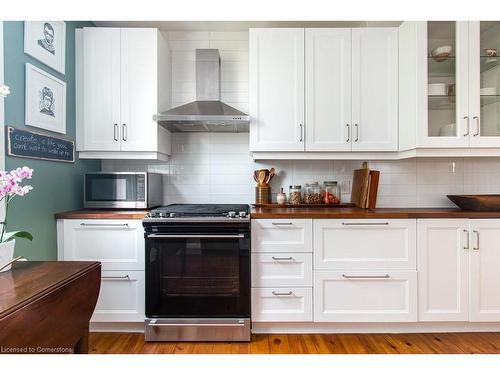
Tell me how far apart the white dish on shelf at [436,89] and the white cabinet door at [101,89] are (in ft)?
7.63

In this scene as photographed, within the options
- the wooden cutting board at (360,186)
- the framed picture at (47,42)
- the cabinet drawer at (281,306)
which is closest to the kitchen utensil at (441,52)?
the wooden cutting board at (360,186)

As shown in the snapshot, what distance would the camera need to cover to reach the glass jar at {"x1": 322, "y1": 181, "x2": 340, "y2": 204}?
237cm

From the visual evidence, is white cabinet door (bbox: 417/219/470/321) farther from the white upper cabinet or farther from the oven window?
the white upper cabinet

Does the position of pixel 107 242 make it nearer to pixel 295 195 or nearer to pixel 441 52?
pixel 295 195

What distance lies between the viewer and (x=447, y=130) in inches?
79.7

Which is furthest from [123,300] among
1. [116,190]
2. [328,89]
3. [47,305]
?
[328,89]

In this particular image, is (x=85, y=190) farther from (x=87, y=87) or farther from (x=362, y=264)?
(x=362, y=264)

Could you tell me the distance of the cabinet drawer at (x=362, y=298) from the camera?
6.31ft

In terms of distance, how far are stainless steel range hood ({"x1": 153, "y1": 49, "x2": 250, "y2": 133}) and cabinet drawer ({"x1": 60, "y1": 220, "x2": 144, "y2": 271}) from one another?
816 millimetres

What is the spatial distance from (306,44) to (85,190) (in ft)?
6.65

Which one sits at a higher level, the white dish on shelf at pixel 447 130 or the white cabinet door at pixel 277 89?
the white cabinet door at pixel 277 89

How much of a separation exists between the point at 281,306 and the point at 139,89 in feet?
6.31

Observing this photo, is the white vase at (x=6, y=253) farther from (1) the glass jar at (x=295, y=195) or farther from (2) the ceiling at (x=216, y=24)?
(2) the ceiling at (x=216, y=24)

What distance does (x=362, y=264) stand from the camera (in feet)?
6.31
